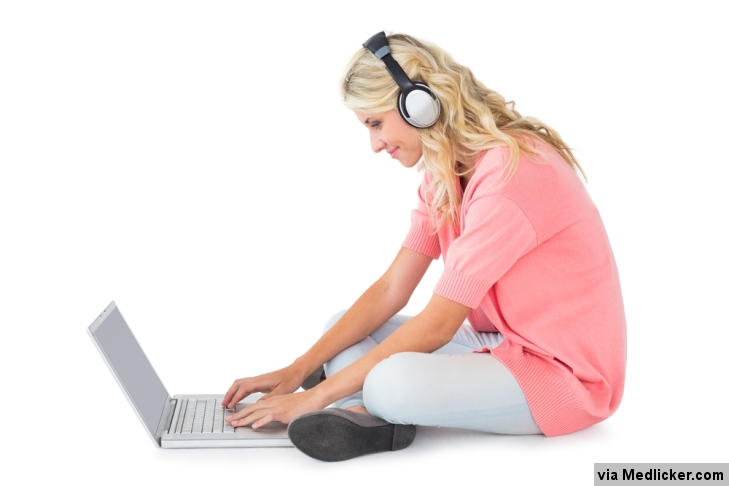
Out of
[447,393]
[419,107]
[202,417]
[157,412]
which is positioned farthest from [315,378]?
[419,107]

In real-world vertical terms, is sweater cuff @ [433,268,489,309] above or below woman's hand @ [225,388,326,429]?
above

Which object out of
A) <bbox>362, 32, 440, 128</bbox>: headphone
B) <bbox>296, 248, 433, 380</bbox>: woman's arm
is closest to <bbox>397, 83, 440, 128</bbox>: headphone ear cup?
<bbox>362, 32, 440, 128</bbox>: headphone

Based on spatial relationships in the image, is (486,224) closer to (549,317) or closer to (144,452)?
(549,317)

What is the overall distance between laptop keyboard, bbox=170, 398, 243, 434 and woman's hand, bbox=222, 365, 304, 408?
0.04 m

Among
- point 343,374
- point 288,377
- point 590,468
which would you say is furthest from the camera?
point 288,377

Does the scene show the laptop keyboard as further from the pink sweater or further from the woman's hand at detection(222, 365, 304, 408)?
the pink sweater

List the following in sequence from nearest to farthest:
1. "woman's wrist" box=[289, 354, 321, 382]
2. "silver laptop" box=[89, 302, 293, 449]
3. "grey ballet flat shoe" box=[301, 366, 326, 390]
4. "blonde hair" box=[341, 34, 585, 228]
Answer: "silver laptop" box=[89, 302, 293, 449]
"blonde hair" box=[341, 34, 585, 228]
"woman's wrist" box=[289, 354, 321, 382]
"grey ballet flat shoe" box=[301, 366, 326, 390]

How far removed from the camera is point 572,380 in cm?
227

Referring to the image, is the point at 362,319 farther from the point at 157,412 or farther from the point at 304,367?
the point at 157,412

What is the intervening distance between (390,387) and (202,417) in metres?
0.60

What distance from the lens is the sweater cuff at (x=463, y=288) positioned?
221cm

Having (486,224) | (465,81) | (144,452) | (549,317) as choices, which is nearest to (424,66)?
(465,81)

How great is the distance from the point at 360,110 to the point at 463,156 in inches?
12.0

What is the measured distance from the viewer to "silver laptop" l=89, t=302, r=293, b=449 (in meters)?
2.23
